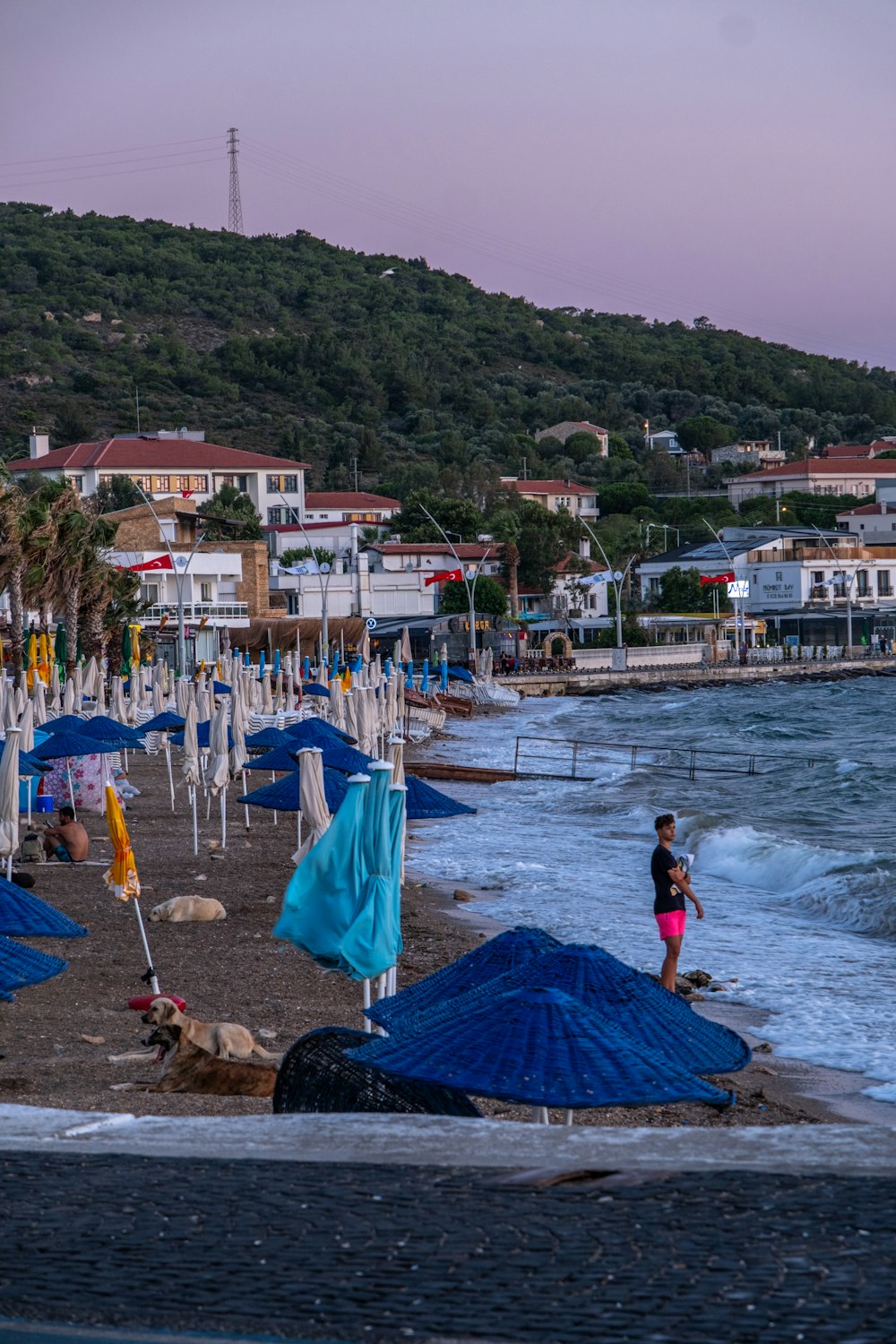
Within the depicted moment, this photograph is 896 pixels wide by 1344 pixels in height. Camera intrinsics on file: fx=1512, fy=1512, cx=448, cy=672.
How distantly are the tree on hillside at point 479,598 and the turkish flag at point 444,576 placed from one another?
43cm

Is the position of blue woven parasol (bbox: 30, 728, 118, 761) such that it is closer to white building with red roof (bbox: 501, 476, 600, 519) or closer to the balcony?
the balcony

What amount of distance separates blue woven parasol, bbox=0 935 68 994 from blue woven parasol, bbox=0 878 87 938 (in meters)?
0.36

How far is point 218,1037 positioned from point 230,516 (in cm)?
7930

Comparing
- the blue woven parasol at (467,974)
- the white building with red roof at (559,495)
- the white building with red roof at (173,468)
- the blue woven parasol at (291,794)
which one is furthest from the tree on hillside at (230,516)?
the blue woven parasol at (467,974)

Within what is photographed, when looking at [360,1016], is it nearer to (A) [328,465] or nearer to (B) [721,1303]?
(B) [721,1303]

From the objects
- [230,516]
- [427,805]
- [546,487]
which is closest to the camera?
[427,805]

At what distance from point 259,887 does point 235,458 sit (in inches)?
3286

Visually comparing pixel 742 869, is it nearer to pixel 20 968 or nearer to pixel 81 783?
pixel 81 783

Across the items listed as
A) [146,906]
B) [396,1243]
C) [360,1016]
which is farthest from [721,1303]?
[146,906]

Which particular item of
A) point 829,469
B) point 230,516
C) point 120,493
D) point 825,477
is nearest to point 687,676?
point 230,516

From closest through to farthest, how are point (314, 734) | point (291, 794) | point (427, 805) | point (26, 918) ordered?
point (26, 918)
point (427, 805)
point (291, 794)
point (314, 734)

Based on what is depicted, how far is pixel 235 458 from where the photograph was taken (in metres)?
100

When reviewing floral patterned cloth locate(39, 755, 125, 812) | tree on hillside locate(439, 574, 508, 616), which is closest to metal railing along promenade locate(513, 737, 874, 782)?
floral patterned cloth locate(39, 755, 125, 812)

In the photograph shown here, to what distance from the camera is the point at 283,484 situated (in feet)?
340
